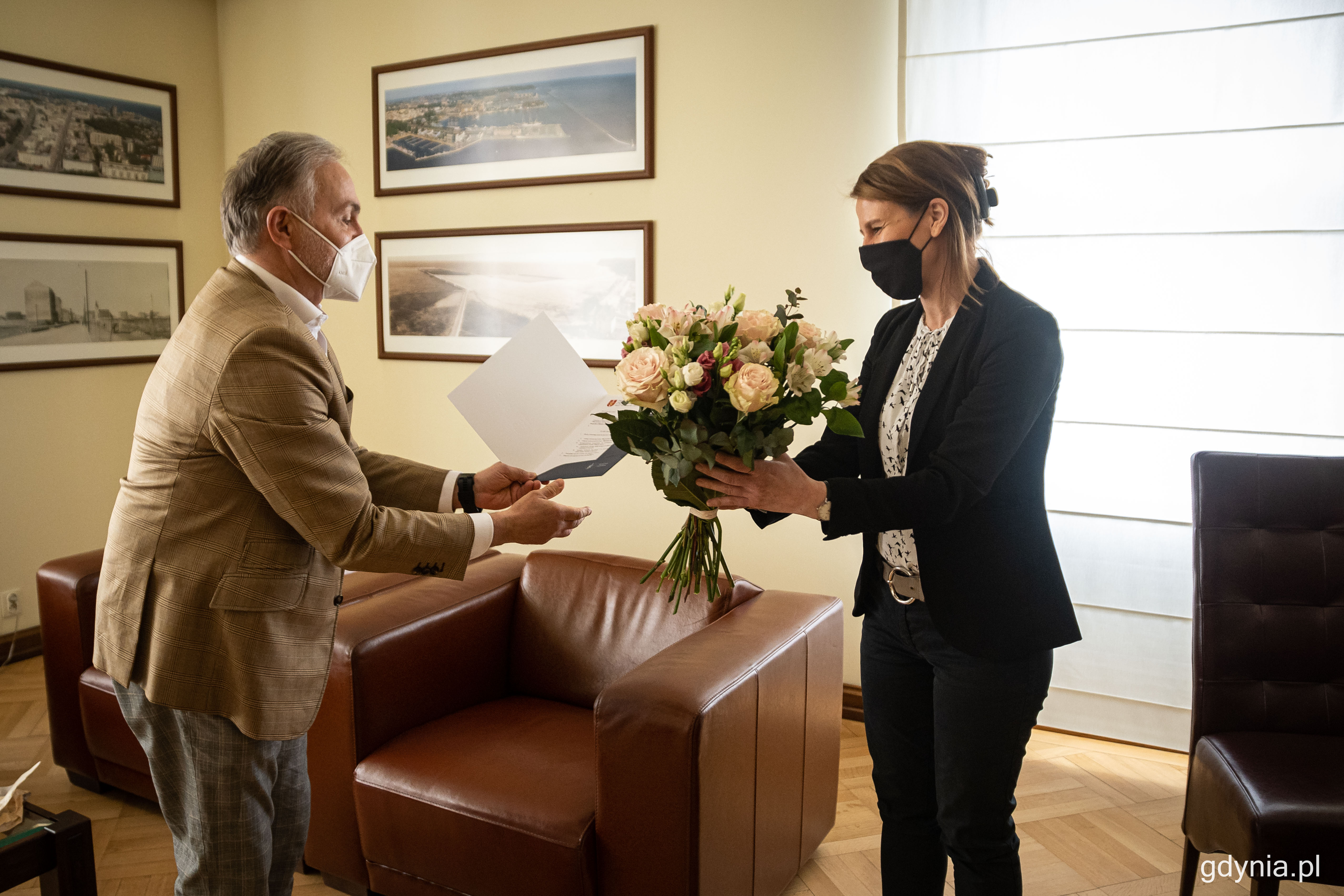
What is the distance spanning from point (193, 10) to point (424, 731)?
3914 millimetres

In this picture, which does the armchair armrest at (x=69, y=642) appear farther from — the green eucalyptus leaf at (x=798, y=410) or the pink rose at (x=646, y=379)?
the green eucalyptus leaf at (x=798, y=410)

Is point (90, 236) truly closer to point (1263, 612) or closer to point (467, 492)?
point (467, 492)

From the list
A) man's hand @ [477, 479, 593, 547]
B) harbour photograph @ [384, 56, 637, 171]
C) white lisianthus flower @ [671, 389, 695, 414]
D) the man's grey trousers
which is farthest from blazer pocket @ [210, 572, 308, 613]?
harbour photograph @ [384, 56, 637, 171]

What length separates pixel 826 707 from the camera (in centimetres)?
233

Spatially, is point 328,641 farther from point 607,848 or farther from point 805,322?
point 805,322

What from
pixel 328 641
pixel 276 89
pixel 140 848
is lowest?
pixel 140 848

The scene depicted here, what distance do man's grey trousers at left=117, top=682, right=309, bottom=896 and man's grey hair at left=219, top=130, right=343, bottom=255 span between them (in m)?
0.81

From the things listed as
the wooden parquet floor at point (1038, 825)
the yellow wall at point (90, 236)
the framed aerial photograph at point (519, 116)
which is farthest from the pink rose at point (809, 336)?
the yellow wall at point (90, 236)

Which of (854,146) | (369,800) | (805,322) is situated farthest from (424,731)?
(854,146)

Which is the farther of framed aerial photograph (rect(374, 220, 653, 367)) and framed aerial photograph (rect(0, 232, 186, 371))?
framed aerial photograph (rect(0, 232, 186, 371))

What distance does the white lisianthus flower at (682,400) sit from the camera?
1.42 m

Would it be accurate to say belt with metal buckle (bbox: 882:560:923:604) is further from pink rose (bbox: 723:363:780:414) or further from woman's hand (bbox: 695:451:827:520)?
pink rose (bbox: 723:363:780:414)

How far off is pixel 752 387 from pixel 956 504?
37cm

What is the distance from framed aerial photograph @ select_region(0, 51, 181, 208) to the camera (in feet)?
12.4
